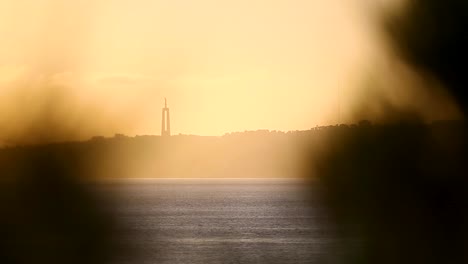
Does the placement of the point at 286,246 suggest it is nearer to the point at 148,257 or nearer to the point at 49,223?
the point at 148,257

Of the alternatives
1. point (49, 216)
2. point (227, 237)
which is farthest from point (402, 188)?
point (49, 216)

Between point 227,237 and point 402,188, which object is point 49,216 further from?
point 402,188

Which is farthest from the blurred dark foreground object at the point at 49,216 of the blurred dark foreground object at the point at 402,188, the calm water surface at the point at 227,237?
the blurred dark foreground object at the point at 402,188

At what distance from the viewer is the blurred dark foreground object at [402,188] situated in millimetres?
54219

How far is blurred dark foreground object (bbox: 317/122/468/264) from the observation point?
54219mm

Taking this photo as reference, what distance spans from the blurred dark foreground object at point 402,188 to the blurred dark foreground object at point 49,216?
16184 mm

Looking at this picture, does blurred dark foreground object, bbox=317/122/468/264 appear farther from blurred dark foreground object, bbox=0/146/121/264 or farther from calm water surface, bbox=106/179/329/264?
blurred dark foreground object, bbox=0/146/121/264

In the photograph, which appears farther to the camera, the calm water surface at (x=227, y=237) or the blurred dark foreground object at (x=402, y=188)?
the calm water surface at (x=227, y=237)

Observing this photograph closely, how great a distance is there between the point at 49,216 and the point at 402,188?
25939 millimetres

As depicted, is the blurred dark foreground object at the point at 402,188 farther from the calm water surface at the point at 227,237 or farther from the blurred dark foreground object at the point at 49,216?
the blurred dark foreground object at the point at 49,216

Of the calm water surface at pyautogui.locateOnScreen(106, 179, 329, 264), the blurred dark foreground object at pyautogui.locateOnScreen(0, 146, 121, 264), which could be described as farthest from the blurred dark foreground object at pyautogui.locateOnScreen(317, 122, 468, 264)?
the blurred dark foreground object at pyautogui.locateOnScreen(0, 146, 121, 264)

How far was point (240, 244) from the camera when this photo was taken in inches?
2677

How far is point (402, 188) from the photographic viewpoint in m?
67.8

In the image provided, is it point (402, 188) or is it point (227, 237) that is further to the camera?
point (227, 237)
